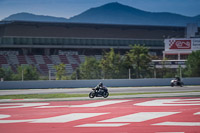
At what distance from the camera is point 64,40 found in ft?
249

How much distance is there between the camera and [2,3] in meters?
110

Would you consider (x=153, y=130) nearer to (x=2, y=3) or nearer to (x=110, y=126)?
(x=110, y=126)

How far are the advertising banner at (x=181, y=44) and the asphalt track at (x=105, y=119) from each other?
50731 millimetres

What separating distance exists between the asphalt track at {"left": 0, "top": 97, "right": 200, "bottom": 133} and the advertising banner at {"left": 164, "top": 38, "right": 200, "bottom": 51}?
50.7 meters

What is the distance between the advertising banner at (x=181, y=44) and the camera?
68.9 metres

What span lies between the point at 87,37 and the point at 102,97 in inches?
2176

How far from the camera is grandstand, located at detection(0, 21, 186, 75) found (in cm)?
7012

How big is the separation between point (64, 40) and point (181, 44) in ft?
76.4

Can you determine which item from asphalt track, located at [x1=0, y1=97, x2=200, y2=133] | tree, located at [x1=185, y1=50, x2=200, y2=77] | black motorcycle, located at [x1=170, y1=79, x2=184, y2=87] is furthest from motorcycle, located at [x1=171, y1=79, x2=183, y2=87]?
asphalt track, located at [x1=0, y1=97, x2=200, y2=133]

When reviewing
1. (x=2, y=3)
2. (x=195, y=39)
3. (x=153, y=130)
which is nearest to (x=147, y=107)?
(x=153, y=130)

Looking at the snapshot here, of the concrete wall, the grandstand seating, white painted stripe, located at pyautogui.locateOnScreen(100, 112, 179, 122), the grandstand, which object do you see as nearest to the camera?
white painted stripe, located at pyautogui.locateOnScreen(100, 112, 179, 122)

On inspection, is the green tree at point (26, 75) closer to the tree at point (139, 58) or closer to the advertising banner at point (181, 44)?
the tree at point (139, 58)

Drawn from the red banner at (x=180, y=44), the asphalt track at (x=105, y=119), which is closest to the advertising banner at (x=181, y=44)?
the red banner at (x=180, y=44)

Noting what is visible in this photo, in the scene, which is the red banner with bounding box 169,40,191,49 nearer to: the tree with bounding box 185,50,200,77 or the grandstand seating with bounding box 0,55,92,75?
the grandstand seating with bounding box 0,55,92,75
